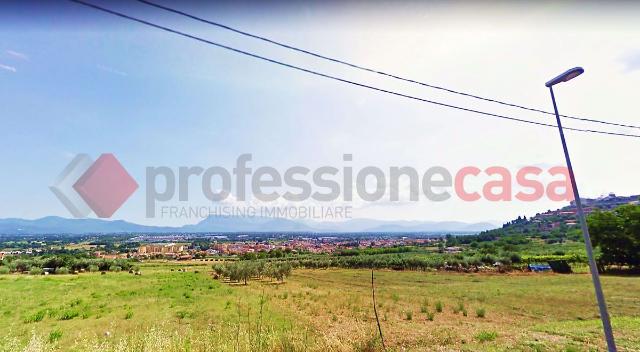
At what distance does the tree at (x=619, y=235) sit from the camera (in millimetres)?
32750

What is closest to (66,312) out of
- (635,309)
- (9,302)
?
(9,302)

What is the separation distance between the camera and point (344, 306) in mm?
17719

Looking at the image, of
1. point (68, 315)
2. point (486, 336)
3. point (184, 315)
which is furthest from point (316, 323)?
point (68, 315)

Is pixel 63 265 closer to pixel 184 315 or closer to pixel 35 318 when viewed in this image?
pixel 35 318

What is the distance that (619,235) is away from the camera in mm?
33531

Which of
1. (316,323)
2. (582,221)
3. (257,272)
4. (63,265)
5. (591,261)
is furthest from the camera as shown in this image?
(63,265)

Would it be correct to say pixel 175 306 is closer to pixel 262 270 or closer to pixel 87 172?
pixel 262 270

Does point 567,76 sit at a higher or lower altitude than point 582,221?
higher

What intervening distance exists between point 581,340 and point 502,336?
1.80 meters

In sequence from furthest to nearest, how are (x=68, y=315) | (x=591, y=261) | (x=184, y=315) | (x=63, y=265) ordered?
(x=63, y=265)
(x=68, y=315)
(x=184, y=315)
(x=591, y=261)

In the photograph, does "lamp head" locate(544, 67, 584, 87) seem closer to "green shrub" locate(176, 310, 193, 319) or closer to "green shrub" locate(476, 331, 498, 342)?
"green shrub" locate(476, 331, 498, 342)

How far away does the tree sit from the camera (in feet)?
107

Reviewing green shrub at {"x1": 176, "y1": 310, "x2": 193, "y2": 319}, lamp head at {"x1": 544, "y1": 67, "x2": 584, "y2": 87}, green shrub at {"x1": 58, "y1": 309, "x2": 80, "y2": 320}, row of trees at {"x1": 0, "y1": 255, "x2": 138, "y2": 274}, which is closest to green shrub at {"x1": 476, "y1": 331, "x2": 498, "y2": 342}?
lamp head at {"x1": 544, "y1": 67, "x2": 584, "y2": 87}

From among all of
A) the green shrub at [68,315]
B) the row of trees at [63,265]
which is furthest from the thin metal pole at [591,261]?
the row of trees at [63,265]
